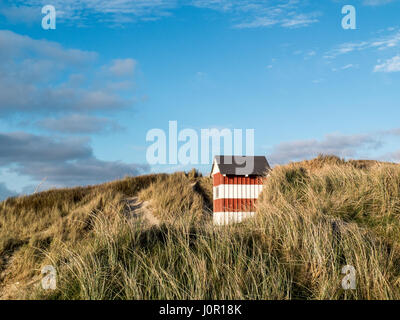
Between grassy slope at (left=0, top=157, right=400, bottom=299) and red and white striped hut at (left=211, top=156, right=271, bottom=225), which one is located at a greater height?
red and white striped hut at (left=211, top=156, right=271, bottom=225)

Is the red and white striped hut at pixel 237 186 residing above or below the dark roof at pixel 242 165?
below

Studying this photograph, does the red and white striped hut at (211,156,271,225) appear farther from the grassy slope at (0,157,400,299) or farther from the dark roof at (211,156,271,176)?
the grassy slope at (0,157,400,299)

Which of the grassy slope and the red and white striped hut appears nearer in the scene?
the grassy slope

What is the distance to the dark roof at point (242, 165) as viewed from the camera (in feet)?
62.9

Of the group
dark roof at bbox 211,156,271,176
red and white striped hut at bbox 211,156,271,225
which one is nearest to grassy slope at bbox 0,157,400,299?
red and white striped hut at bbox 211,156,271,225

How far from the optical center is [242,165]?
20.1m

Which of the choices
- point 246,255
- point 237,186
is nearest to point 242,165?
point 237,186

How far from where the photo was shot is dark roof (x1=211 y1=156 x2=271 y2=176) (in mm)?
19183

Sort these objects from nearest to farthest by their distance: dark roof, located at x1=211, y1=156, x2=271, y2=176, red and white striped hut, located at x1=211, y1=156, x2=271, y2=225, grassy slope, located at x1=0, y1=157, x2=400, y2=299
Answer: grassy slope, located at x1=0, y1=157, x2=400, y2=299, red and white striped hut, located at x1=211, y1=156, x2=271, y2=225, dark roof, located at x1=211, y1=156, x2=271, y2=176

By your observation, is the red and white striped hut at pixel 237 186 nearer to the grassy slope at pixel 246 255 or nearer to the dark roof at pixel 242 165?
the dark roof at pixel 242 165

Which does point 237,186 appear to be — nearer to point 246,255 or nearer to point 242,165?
point 242,165

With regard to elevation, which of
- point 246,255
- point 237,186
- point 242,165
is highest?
point 242,165

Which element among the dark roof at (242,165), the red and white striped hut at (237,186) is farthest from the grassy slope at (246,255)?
the dark roof at (242,165)
